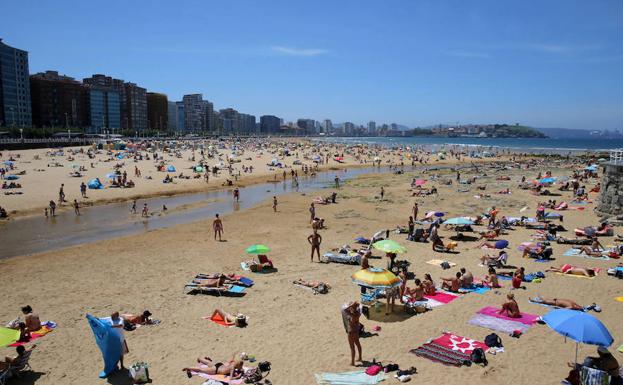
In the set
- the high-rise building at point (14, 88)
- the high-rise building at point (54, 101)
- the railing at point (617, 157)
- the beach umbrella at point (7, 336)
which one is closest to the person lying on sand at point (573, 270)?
the railing at point (617, 157)

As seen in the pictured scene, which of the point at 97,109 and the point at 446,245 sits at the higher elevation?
the point at 97,109

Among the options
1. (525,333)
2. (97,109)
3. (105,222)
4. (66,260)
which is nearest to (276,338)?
(525,333)

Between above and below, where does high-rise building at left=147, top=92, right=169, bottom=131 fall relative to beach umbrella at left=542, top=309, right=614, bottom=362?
above

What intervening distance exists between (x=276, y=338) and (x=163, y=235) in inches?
490

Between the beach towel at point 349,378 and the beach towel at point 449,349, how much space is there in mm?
1052

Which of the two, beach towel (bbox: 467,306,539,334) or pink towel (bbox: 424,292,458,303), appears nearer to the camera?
beach towel (bbox: 467,306,539,334)

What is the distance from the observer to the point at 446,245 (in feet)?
52.3

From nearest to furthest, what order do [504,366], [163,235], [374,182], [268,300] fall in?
[504,366] → [268,300] → [163,235] → [374,182]

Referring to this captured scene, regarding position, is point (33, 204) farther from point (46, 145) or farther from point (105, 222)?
point (46, 145)

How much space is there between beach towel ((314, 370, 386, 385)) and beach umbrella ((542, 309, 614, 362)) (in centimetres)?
278

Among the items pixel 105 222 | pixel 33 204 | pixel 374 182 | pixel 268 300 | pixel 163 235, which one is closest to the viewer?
pixel 268 300

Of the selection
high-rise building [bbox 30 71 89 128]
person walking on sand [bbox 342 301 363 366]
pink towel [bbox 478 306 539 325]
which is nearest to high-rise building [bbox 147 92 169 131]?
high-rise building [bbox 30 71 89 128]

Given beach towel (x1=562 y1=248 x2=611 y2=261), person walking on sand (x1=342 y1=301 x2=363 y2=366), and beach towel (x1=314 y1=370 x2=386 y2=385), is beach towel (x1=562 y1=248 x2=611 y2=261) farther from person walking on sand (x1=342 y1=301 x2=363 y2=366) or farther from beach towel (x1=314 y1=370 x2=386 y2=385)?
beach towel (x1=314 y1=370 x2=386 y2=385)

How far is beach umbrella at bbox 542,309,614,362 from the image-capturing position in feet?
21.1
